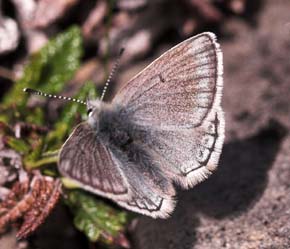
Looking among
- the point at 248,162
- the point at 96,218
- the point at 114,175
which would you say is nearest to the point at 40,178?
the point at 96,218

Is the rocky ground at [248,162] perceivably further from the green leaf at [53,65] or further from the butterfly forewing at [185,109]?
the green leaf at [53,65]

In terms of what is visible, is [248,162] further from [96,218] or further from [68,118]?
[68,118]

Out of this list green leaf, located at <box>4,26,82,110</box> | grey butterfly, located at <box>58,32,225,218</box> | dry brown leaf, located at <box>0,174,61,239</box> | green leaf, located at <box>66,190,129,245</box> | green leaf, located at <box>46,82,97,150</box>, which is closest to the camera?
grey butterfly, located at <box>58,32,225,218</box>

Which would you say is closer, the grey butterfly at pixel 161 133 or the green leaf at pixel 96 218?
the grey butterfly at pixel 161 133

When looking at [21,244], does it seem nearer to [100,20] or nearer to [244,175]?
[244,175]

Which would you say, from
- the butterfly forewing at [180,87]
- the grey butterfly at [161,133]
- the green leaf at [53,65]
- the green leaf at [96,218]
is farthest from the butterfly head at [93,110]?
the green leaf at [53,65]

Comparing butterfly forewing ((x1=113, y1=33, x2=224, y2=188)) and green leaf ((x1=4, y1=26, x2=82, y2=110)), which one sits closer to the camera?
butterfly forewing ((x1=113, y1=33, x2=224, y2=188))

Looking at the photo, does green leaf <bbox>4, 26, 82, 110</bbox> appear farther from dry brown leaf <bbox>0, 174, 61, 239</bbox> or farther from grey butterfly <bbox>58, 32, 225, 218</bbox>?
grey butterfly <bbox>58, 32, 225, 218</bbox>

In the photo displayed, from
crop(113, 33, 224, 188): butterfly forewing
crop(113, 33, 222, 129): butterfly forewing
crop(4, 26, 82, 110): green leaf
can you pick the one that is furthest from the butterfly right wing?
crop(4, 26, 82, 110): green leaf
